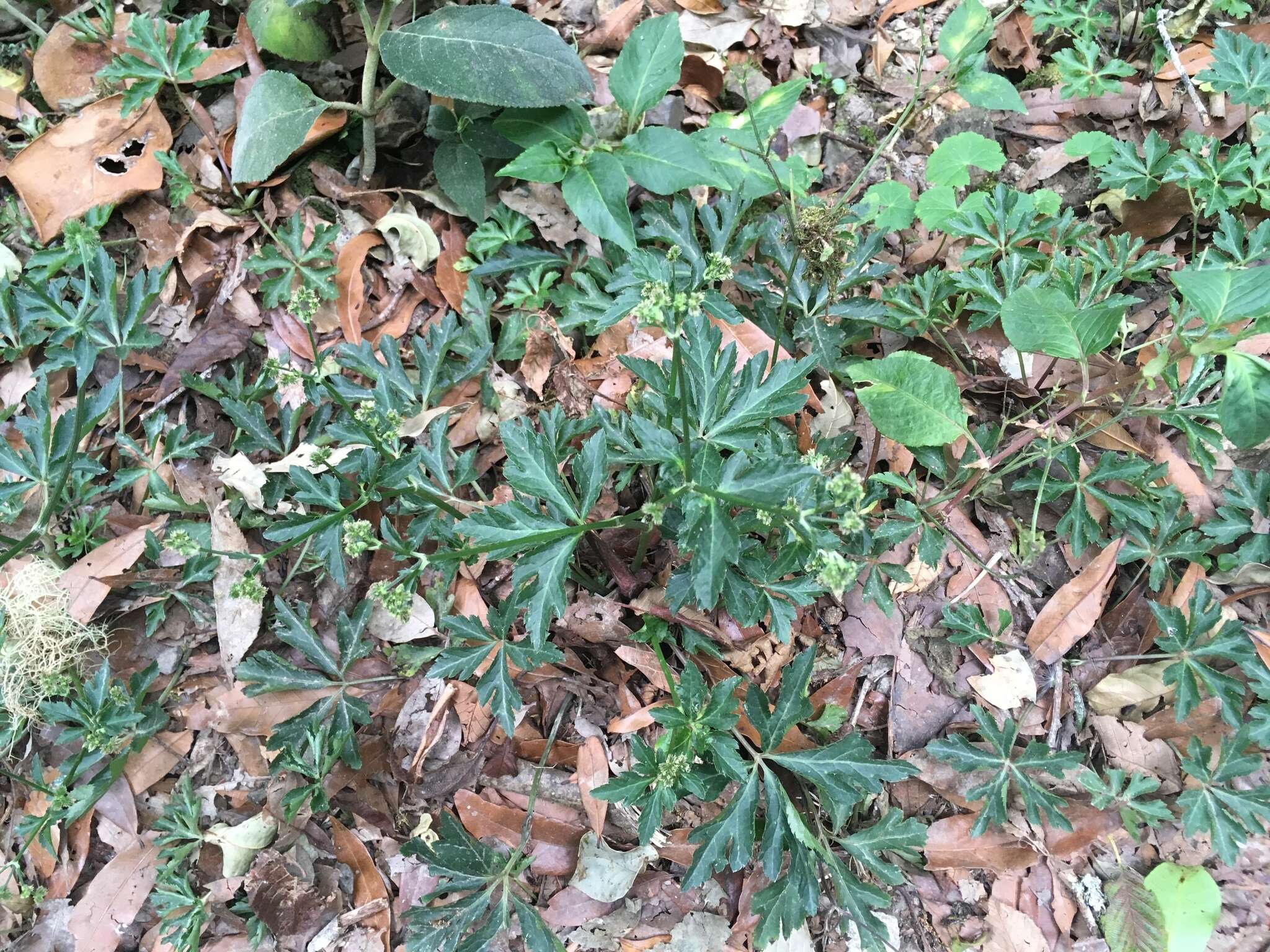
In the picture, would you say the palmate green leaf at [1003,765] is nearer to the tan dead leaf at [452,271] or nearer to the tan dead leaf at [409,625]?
the tan dead leaf at [409,625]

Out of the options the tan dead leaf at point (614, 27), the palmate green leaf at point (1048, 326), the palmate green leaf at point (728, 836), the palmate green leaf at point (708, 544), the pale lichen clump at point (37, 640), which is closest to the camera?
the palmate green leaf at point (708, 544)

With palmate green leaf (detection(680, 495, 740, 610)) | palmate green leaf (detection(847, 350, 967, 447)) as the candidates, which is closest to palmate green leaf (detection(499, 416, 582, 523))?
palmate green leaf (detection(680, 495, 740, 610))

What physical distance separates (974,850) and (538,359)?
1.93m

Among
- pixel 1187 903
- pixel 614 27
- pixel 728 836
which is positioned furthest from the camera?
pixel 614 27

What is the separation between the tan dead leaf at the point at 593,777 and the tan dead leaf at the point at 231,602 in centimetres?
105

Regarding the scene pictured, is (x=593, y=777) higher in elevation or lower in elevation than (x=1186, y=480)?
lower

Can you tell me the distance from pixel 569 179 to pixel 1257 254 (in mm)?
2034

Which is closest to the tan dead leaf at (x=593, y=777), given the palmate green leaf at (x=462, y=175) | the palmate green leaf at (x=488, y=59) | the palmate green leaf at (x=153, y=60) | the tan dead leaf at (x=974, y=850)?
the tan dead leaf at (x=974, y=850)

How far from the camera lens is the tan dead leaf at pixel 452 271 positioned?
273 centimetres

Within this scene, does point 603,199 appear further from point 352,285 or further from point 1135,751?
point 1135,751

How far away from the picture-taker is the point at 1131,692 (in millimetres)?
2221

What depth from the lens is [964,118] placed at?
2.92 meters

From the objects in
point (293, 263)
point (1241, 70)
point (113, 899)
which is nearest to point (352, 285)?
point (293, 263)

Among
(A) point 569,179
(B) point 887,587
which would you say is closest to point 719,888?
(B) point 887,587
